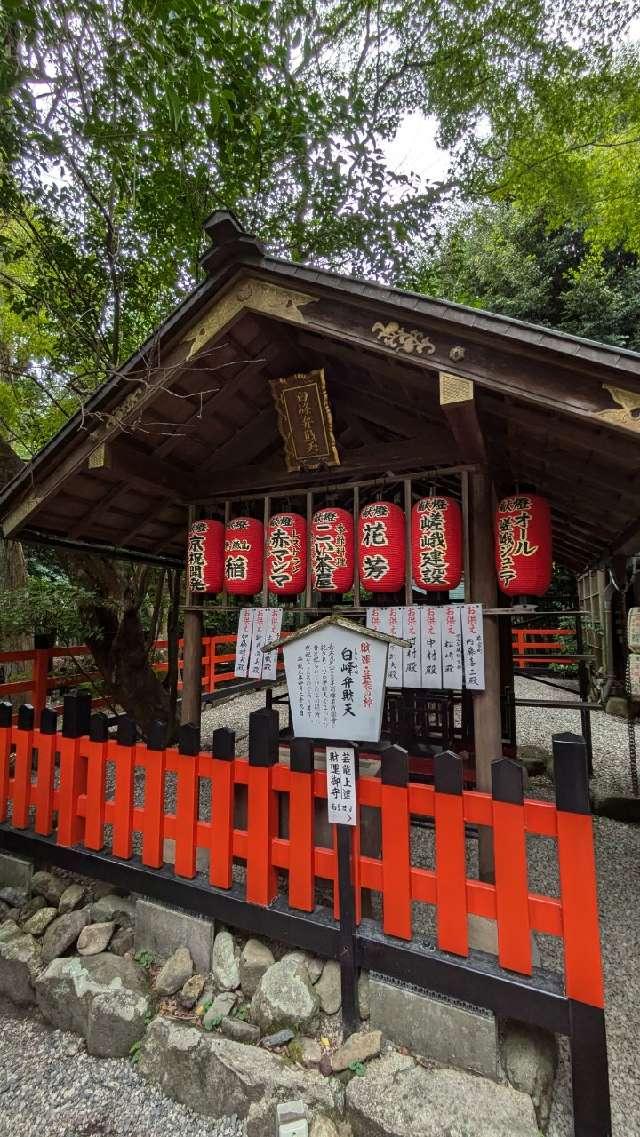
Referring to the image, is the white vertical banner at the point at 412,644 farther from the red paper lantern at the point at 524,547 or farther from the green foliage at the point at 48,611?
the green foliage at the point at 48,611

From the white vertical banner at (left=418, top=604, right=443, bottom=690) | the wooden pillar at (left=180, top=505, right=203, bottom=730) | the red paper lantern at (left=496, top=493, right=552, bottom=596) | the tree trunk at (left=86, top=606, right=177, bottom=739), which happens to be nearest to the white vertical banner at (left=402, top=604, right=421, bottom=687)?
the white vertical banner at (left=418, top=604, right=443, bottom=690)

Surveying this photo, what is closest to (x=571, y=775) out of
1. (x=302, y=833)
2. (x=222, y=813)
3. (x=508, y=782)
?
(x=508, y=782)

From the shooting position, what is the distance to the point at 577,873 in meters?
2.12

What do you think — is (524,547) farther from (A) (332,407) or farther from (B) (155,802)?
(B) (155,802)

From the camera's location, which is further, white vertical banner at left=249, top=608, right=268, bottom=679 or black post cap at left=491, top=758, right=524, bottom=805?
white vertical banner at left=249, top=608, right=268, bottom=679

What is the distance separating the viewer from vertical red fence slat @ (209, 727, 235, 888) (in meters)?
2.99

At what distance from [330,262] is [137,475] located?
6020 mm

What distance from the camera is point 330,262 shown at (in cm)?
818

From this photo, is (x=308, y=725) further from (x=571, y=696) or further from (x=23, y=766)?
(x=571, y=696)

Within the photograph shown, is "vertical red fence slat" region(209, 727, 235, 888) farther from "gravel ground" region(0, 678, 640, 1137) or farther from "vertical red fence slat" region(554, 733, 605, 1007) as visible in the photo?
"vertical red fence slat" region(554, 733, 605, 1007)

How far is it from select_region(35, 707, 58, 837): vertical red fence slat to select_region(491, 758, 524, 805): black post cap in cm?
329

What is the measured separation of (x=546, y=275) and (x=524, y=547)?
1662 centimetres

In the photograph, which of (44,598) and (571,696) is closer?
(44,598)

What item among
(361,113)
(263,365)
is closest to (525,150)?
(361,113)
